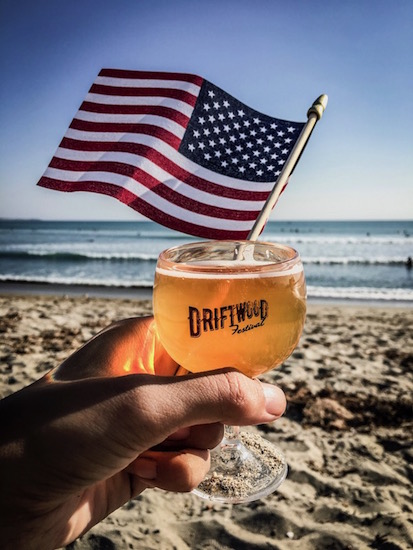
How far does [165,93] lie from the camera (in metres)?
2.87

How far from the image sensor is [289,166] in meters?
1.69

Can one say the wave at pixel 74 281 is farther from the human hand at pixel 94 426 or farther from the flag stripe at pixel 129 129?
the human hand at pixel 94 426

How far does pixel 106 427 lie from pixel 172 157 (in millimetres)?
2081

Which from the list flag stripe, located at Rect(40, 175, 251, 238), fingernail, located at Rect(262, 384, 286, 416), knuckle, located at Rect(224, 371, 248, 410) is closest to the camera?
knuckle, located at Rect(224, 371, 248, 410)

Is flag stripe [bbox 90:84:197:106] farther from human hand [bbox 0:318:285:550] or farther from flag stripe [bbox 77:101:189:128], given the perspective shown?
human hand [bbox 0:318:285:550]

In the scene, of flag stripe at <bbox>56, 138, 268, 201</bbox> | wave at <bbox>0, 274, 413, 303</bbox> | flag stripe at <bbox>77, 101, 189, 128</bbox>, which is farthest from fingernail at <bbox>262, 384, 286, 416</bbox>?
wave at <bbox>0, 274, 413, 303</bbox>

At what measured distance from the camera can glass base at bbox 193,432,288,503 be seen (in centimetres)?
178

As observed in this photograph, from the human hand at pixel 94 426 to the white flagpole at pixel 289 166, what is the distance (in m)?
0.60

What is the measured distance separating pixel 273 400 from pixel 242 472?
22.9 inches

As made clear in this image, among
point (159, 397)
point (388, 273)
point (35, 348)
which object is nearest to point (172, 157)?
point (159, 397)

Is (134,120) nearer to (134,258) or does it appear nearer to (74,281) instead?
(74,281)

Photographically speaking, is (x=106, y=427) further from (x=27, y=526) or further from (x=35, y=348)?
(x=35, y=348)

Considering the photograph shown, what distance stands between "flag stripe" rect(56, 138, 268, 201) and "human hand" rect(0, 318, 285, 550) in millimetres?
1575

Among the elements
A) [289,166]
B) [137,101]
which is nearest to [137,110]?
[137,101]
